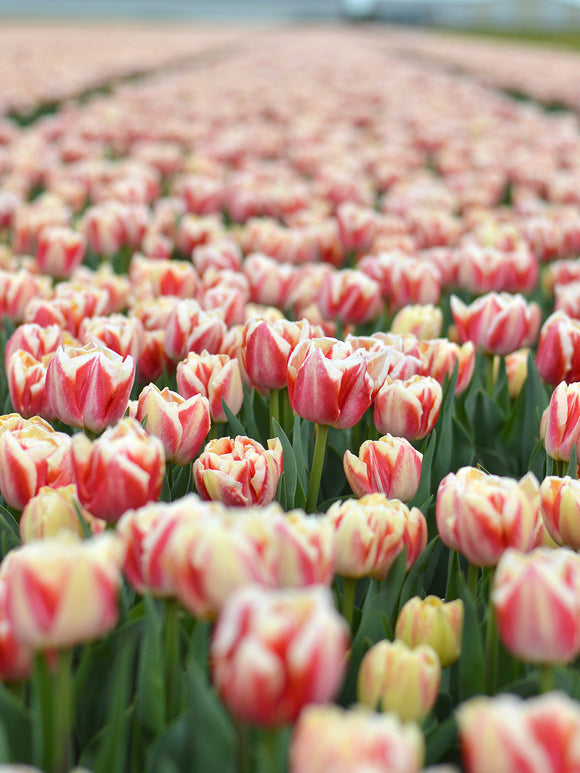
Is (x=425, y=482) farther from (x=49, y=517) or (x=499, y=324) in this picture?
(x=49, y=517)

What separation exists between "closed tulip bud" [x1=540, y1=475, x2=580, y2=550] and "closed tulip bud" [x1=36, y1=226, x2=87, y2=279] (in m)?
2.21

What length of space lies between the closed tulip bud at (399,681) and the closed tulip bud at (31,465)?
596mm

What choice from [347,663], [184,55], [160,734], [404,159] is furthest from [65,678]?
[184,55]

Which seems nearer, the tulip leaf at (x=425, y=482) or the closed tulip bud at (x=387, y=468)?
the closed tulip bud at (x=387, y=468)

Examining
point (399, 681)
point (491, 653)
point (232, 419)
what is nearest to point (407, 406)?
point (232, 419)

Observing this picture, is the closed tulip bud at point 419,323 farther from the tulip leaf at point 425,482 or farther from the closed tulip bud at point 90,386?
the closed tulip bud at point 90,386

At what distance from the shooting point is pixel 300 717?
0.85 meters

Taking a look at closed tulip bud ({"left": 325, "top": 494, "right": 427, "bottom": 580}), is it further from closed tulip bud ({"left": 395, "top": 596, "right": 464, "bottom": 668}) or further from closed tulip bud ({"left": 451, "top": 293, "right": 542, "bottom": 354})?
closed tulip bud ({"left": 451, "top": 293, "right": 542, "bottom": 354})

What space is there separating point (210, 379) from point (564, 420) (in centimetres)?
74

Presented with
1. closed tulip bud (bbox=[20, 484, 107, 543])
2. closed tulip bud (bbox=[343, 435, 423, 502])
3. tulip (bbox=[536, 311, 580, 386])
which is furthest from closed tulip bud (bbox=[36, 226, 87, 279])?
closed tulip bud (bbox=[20, 484, 107, 543])

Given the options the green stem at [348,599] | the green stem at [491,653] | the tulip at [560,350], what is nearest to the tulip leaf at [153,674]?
the green stem at [348,599]

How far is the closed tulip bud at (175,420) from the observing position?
62.7 inches

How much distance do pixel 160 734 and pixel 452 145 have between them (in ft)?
21.3

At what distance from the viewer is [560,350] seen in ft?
6.97
